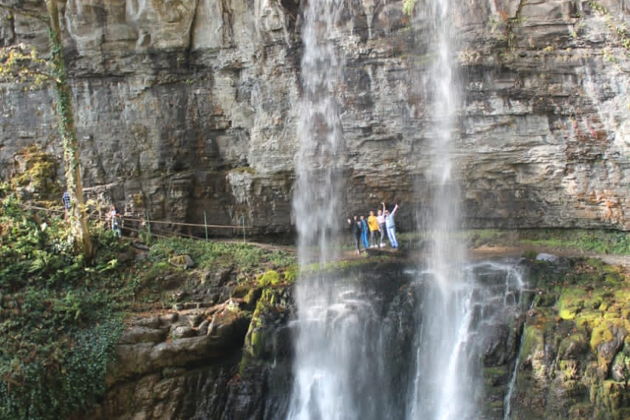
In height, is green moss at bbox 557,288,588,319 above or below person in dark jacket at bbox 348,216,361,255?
below

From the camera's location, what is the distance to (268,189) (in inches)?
611

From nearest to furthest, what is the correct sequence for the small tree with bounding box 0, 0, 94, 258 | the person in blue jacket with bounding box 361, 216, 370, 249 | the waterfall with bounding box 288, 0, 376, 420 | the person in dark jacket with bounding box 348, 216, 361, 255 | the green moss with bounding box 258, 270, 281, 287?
the waterfall with bounding box 288, 0, 376, 420, the small tree with bounding box 0, 0, 94, 258, the green moss with bounding box 258, 270, 281, 287, the person in blue jacket with bounding box 361, 216, 370, 249, the person in dark jacket with bounding box 348, 216, 361, 255

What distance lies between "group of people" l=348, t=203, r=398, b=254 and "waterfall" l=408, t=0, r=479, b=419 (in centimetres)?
114

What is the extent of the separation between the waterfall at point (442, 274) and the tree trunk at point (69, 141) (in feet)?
25.7

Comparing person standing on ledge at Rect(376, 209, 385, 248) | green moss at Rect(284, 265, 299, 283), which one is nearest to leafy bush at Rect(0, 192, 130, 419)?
green moss at Rect(284, 265, 299, 283)

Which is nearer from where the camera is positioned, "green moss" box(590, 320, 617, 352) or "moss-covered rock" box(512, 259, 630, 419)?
"moss-covered rock" box(512, 259, 630, 419)

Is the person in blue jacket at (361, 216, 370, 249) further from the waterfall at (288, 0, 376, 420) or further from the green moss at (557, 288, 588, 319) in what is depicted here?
the green moss at (557, 288, 588, 319)

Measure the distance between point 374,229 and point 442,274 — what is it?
2.39 meters

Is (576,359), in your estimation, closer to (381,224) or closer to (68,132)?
(381,224)

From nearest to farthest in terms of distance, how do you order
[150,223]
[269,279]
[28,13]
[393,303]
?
[393,303], [28,13], [269,279], [150,223]

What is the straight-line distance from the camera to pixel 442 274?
489 inches

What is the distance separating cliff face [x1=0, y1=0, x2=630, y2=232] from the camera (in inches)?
499

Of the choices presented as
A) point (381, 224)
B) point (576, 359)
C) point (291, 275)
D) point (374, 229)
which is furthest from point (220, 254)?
point (576, 359)

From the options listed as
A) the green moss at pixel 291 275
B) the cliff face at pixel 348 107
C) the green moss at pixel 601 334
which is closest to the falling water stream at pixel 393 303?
the green moss at pixel 291 275
